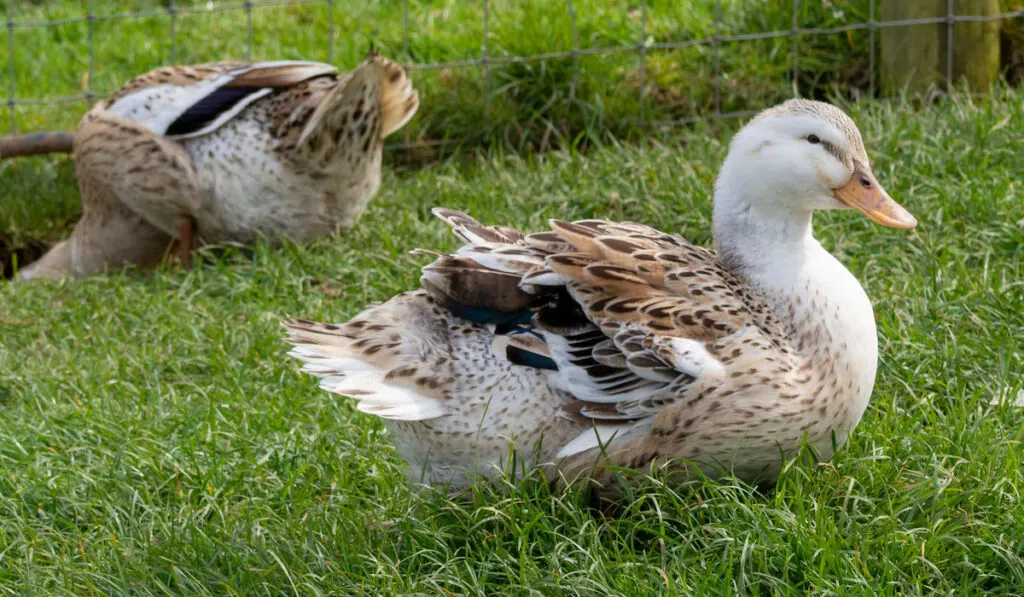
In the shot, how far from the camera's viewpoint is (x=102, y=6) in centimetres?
814

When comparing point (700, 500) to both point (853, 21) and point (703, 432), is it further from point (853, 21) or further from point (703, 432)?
point (853, 21)

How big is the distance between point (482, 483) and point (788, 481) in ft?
2.23

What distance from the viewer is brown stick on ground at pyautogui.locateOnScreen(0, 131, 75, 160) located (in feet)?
19.7

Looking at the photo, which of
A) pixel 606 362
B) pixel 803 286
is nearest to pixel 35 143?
pixel 606 362

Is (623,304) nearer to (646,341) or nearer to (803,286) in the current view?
(646,341)

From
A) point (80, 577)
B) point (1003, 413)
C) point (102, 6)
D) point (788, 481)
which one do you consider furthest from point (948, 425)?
point (102, 6)

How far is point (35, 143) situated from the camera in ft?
19.7

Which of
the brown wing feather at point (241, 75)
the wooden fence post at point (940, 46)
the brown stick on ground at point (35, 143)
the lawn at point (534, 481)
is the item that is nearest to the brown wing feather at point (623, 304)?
the lawn at point (534, 481)

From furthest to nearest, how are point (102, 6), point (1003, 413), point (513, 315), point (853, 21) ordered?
point (102, 6) → point (853, 21) → point (1003, 413) → point (513, 315)

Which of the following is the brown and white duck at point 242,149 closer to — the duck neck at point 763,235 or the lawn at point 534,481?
the lawn at point 534,481

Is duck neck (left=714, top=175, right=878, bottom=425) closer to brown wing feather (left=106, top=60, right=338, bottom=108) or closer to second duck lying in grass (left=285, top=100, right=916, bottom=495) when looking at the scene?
second duck lying in grass (left=285, top=100, right=916, bottom=495)

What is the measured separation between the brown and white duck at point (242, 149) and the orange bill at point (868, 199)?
7.96ft

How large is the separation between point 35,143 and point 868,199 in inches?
163

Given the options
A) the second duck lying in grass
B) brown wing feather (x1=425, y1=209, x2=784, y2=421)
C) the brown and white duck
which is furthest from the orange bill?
the brown and white duck
